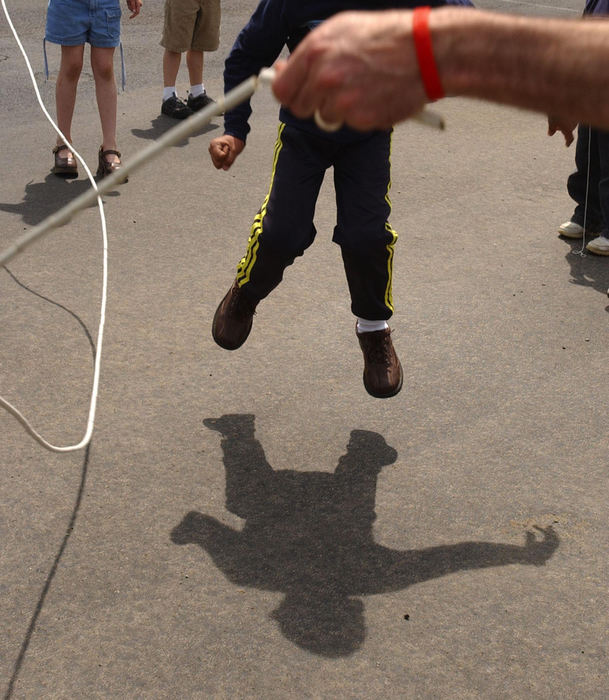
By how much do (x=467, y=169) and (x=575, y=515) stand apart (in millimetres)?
3950

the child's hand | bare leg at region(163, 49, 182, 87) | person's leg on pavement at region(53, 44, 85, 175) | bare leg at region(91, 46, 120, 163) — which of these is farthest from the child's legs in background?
the child's hand

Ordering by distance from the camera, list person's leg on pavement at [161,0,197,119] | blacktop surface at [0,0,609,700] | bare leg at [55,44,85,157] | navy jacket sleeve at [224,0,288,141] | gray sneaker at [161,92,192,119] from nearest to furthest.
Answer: blacktop surface at [0,0,609,700], navy jacket sleeve at [224,0,288,141], bare leg at [55,44,85,157], person's leg on pavement at [161,0,197,119], gray sneaker at [161,92,192,119]

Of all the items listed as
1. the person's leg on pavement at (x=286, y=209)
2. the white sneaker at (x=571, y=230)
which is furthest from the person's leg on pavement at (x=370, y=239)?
the white sneaker at (x=571, y=230)

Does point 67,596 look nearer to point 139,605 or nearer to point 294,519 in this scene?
point 139,605

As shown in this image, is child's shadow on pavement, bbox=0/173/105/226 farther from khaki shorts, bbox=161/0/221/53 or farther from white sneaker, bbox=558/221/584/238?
white sneaker, bbox=558/221/584/238

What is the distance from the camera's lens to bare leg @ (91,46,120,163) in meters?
6.31

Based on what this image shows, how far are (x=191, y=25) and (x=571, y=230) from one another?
3.56 m

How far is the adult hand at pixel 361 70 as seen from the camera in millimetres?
1697

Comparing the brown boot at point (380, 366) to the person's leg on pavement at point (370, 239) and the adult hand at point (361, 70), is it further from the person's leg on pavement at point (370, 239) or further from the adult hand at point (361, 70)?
the adult hand at point (361, 70)

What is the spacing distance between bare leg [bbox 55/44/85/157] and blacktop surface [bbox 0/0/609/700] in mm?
658

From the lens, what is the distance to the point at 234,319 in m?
Answer: 3.94

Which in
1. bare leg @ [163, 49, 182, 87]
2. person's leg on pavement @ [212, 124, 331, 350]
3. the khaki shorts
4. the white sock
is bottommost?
Result: bare leg @ [163, 49, 182, 87]

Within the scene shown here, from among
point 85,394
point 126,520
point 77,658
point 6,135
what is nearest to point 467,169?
point 6,135

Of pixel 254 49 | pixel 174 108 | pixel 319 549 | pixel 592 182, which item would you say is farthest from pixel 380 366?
pixel 174 108
